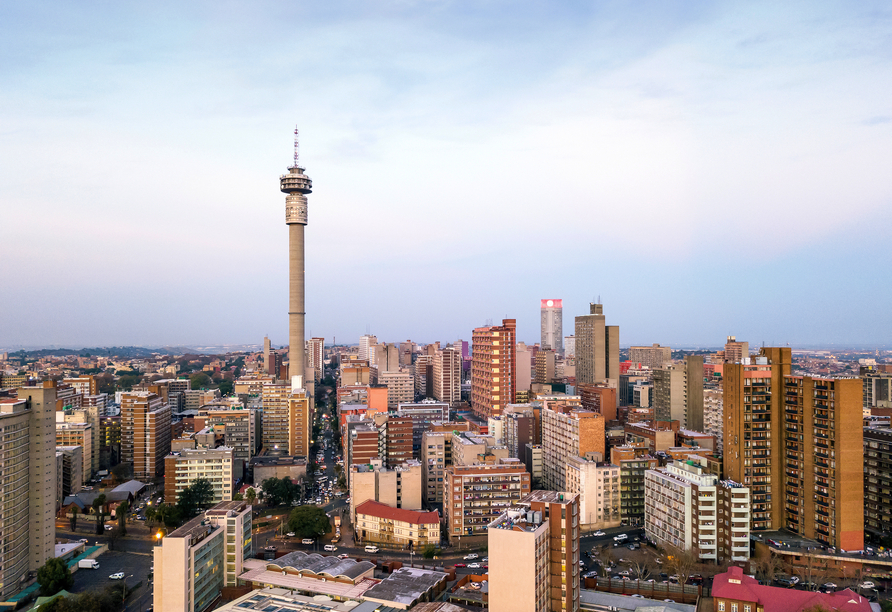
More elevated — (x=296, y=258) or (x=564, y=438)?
(x=296, y=258)

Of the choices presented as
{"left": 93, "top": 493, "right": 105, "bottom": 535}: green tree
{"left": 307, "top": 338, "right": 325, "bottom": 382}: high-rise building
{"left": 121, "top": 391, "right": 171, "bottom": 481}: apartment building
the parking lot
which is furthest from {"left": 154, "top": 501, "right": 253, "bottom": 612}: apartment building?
{"left": 307, "top": 338, "right": 325, "bottom": 382}: high-rise building

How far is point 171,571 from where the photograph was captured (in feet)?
48.5

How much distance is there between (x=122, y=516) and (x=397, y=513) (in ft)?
34.3

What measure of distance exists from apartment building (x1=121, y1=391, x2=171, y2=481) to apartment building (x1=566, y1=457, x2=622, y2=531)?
845 inches

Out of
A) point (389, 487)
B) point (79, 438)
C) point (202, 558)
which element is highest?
point (79, 438)

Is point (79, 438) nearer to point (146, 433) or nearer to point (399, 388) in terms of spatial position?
point (146, 433)

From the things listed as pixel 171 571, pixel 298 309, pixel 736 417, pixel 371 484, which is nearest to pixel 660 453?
pixel 736 417

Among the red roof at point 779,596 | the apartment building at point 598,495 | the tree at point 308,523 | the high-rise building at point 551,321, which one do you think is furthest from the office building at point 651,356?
the red roof at point 779,596

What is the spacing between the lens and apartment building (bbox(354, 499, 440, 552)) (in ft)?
69.5

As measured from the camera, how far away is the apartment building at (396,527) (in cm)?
2119

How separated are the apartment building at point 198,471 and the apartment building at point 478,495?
32.7ft

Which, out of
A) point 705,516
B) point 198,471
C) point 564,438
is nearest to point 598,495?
point 564,438

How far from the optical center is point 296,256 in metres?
50.7

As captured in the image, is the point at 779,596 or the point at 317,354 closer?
the point at 779,596
